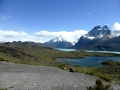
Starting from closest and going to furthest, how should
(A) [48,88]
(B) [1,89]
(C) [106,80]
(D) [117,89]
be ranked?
(B) [1,89]
(A) [48,88]
(D) [117,89]
(C) [106,80]

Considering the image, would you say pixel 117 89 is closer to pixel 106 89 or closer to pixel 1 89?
pixel 106 89

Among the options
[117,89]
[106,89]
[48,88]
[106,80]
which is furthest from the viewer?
[106,80]

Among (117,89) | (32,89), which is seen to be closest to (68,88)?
(32,89)

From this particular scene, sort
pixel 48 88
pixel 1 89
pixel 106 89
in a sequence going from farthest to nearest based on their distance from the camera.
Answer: pixel 48 88 → pixel 1 89 → pixel 106 89

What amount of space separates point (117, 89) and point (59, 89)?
7763mm

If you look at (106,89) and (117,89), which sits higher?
(106,89)

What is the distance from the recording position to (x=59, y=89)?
19953 millimetres

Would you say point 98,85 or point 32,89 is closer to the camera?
point 98,85

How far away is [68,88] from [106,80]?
9.23 metres

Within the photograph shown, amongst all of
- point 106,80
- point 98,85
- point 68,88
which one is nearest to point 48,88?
point 68,88

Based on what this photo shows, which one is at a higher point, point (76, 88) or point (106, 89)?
point (106, 89)

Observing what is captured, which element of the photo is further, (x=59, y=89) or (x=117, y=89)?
(x=117, y=89)

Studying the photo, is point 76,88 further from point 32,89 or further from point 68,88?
point 32,89

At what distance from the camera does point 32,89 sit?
766 inches
